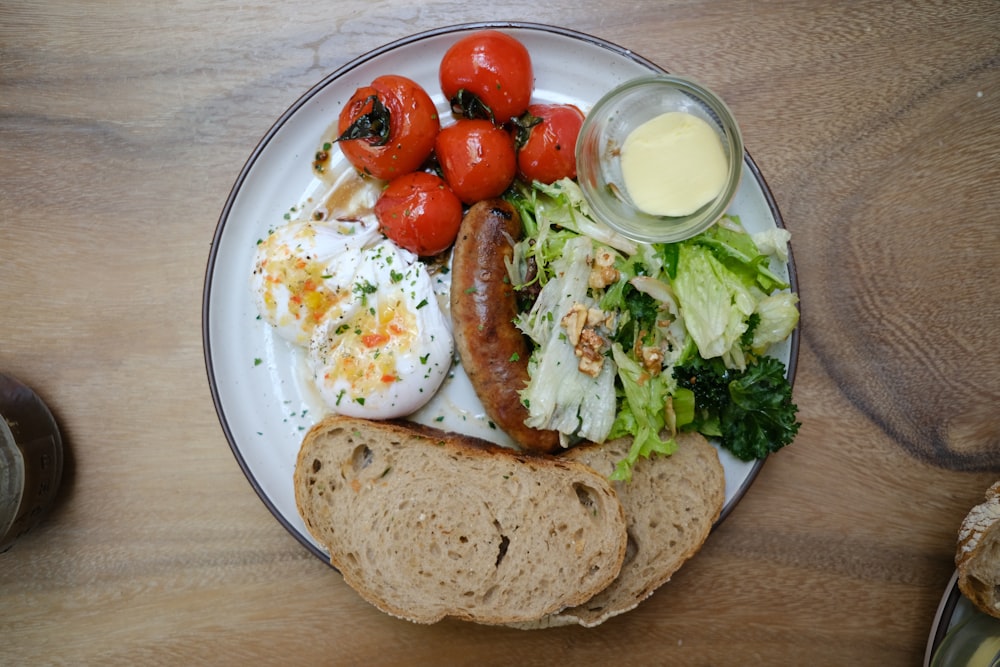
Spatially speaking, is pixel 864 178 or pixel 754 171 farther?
pixel 864 178

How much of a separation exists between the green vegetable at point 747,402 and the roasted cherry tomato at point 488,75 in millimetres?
1096

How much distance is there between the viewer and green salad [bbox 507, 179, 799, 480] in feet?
6.82

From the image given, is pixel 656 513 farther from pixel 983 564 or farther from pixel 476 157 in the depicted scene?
pixel 476 157

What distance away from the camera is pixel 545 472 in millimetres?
2119

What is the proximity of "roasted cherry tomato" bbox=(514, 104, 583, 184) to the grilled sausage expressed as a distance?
0.72ft

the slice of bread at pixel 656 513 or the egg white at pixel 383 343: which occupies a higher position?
the egg white at pixel 383 343

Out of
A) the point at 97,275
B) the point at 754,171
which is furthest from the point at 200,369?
the point at 754,171

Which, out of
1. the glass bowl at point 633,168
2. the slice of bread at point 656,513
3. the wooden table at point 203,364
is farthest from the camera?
the wooden table at point 203,364

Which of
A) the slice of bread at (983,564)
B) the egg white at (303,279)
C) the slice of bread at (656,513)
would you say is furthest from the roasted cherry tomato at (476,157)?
the slice of bread at (983,564)

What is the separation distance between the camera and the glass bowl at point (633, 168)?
201cm

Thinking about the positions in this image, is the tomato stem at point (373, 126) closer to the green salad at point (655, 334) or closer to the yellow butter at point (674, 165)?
the green salad at point (655, 334)

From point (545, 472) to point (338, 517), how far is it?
748 mm

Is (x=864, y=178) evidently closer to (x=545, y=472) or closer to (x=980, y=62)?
(x=980, y=62)

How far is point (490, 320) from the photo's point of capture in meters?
2.10
